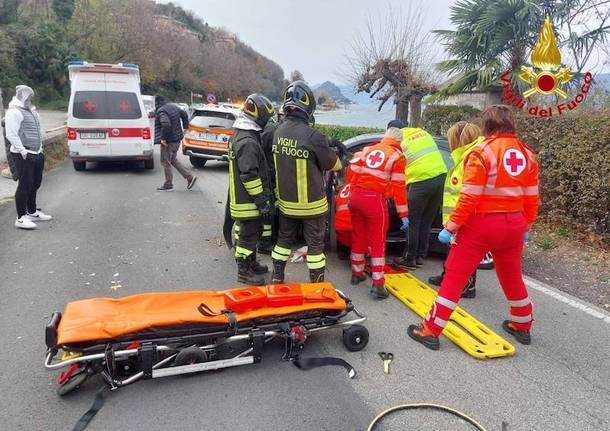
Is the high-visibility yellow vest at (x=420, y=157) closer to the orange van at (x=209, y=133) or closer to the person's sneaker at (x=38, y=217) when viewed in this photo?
the person's sneaker at (x=38, y=217)

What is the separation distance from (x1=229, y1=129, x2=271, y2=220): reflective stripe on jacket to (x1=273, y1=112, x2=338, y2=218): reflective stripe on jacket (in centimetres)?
23

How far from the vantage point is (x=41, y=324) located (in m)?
3.73

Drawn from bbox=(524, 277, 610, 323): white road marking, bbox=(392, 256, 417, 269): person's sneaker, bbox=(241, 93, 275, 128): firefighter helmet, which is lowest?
bbox=(524, 277, 610, 323): white road marking

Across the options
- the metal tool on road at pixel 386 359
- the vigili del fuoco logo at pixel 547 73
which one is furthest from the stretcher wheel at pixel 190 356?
the vigili del fuoco logo at pixel 547 73

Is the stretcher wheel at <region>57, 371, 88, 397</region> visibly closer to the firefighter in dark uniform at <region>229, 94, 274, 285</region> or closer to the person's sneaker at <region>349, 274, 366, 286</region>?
the firefighter in dark uniform at <region>229, 94, 274, 285</region>

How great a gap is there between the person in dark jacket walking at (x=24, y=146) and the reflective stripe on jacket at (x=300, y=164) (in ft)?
13.5

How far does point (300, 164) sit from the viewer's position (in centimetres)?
405

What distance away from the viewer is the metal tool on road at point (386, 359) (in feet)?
10.6

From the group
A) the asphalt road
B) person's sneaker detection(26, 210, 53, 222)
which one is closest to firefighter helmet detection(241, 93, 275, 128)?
the asphalt road

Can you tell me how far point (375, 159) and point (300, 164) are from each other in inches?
29.9

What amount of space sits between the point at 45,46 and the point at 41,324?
43221 millimetres

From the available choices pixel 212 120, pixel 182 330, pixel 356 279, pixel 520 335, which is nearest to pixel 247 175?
pixel 356 279

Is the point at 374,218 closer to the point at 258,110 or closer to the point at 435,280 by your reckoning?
the point at 435,280

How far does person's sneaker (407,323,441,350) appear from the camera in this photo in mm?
3506
